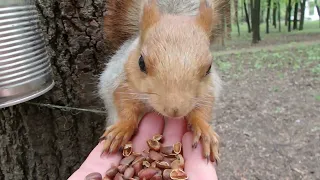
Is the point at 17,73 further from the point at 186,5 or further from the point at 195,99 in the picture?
the point at 186,5

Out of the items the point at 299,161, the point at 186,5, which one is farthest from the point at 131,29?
the point at 299,161

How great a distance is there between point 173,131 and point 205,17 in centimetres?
39

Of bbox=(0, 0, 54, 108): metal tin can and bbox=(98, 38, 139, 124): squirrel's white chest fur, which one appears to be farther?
bbox=(98, 38, 139, 124): squirrel's white chest fur

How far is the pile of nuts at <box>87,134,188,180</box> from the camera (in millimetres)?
1203

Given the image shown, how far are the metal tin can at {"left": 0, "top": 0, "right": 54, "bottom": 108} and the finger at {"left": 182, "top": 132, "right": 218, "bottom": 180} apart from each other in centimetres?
47

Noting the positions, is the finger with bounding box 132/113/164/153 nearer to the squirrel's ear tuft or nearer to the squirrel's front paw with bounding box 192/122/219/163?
the squirrel's front paw with bounding box 192/122/219/163

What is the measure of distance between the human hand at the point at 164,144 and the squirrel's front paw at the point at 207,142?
2 cm

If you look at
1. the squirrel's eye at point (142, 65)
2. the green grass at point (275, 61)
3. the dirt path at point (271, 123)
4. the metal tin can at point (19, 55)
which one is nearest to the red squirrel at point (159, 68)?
the squirrel's eye at point (142, 65)

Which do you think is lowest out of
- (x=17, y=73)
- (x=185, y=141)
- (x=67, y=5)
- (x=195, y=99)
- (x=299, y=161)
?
(x=299, y=161)

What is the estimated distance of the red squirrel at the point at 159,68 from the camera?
106 cm

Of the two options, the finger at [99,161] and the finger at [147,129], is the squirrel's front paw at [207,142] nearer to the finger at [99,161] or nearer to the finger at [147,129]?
the finger at [147,129]

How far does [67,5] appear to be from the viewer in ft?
4.47

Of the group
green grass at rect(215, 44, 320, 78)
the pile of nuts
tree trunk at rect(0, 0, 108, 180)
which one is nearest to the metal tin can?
tree trunk at rect(0, 0, 108, 180)

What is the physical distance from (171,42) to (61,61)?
1.57 feet
